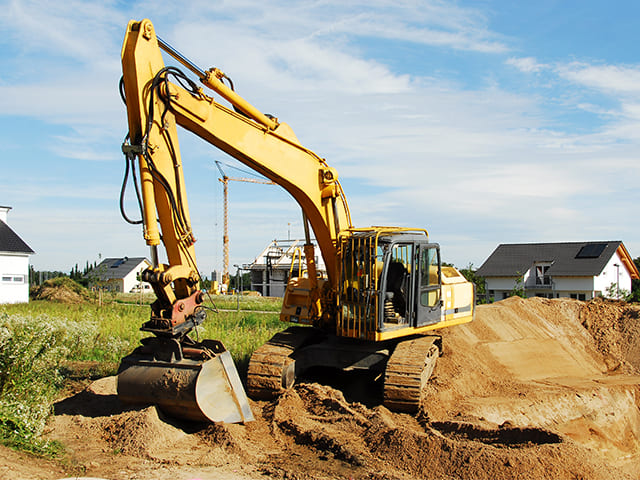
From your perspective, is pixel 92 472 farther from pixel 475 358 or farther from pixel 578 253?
pixel 578 253

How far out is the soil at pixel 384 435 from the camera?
6.31 metres

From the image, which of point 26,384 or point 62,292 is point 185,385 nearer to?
point 26,384

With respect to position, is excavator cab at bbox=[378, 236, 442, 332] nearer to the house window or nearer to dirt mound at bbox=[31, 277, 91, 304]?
dirt mound at bbox=[31, 277, 91, 304]

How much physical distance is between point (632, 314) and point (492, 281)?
2348cm

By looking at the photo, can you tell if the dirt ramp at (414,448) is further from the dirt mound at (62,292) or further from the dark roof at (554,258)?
the dark roof at (554,258)

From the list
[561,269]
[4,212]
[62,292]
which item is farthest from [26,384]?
[561,269]

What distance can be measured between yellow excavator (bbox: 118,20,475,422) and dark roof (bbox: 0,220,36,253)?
86.8ft

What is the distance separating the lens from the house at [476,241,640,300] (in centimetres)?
3841

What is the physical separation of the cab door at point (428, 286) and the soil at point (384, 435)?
117cm

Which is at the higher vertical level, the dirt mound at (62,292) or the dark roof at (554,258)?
the dark roof at (554,258)

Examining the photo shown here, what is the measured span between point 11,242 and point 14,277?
6.71 feet

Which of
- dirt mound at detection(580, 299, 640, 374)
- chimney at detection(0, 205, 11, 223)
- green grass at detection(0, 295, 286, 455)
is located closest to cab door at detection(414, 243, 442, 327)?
green grass at detection(0, 295, 286, 455)

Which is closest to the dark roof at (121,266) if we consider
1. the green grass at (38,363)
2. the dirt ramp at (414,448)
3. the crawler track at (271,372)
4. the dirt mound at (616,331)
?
the green grass at (38,363)

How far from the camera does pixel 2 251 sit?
31.9m
